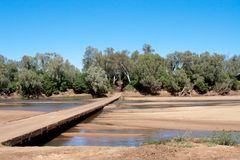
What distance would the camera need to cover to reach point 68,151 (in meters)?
12.5

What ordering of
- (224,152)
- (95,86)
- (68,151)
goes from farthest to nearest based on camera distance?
1. (95,86)
2. (68,151)
3. (224,152)

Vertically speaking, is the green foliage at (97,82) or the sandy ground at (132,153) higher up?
the green foliage at (97,82)

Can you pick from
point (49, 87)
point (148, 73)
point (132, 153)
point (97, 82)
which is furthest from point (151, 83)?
point (132, 153)

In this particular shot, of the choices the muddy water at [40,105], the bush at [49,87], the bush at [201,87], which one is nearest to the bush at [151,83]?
the bush at [201,87]

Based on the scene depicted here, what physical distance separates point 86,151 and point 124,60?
85740 millimetres

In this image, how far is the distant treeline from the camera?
88.8 metres

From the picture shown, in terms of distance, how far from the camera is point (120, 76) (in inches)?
4031

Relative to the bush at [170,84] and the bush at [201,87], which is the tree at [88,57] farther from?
the bush at [201,87]

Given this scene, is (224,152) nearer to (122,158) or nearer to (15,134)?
(122,158)

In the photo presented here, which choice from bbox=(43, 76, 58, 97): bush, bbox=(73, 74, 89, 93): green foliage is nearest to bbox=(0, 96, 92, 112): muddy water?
bbox=(73, 74, 89, 93): green foliage

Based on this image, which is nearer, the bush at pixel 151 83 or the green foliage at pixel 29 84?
the green foliage at pixel 29 84

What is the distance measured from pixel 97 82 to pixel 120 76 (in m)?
17.5

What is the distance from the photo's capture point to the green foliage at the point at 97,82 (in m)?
85.7

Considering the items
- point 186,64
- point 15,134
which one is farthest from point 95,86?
point 15,134
